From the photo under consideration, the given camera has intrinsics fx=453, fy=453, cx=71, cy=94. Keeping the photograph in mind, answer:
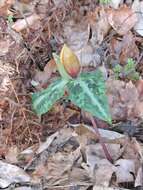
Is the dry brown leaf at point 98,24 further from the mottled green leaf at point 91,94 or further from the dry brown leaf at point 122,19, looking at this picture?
the mottled green leaf at point 91,94

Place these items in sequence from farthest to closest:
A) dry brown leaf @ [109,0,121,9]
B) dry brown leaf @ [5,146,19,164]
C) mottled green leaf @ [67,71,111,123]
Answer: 1. dry brown leaf @ [109,0,121,9]
2. dry brown leaf @ [5,146,19,164]
3. mottled green leaf @ [67,71,111,123]

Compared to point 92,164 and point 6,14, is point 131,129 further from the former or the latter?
point 6,14

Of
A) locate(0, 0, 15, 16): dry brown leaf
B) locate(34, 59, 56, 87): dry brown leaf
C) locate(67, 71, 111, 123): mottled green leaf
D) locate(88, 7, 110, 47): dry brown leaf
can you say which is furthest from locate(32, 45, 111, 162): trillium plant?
locate(0, 0, 15, 16): dry brown leaf

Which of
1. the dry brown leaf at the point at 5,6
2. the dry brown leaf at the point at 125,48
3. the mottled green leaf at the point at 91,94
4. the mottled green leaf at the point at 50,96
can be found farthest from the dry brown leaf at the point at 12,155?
the dry brown leaf at the point at 5,6

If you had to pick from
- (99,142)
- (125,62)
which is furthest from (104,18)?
(99,142)

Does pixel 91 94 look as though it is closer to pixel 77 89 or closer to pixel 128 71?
pixel 77 89

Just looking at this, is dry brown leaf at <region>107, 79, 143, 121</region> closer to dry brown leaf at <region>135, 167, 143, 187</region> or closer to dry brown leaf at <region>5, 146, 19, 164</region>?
dry brown leaf at <region>135, 167, 143, 187</region>

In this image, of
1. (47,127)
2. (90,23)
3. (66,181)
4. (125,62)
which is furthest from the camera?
(90,23)
